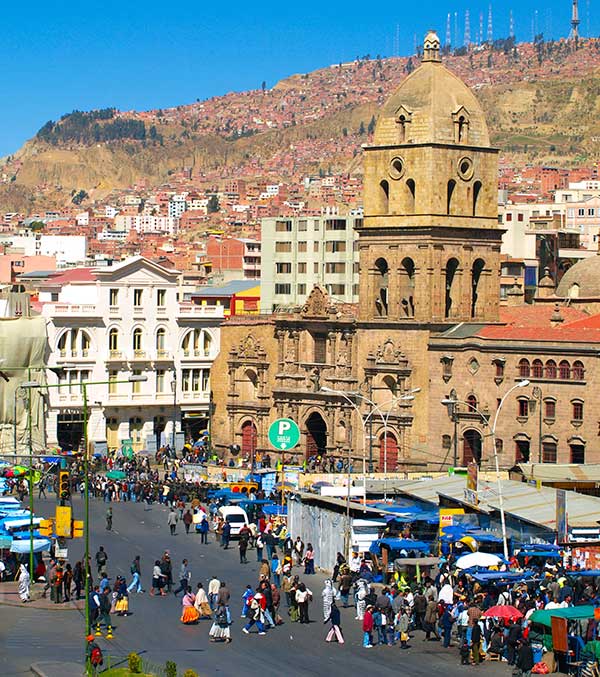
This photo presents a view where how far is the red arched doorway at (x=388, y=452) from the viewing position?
9931 cm

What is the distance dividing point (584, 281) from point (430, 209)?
11.9 meters

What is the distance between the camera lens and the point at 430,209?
329 ft

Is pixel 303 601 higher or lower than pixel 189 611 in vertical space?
higher

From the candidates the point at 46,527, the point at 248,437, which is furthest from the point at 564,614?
the point at 248,437

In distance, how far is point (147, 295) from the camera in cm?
11375

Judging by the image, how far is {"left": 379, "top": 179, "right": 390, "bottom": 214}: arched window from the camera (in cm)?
10275

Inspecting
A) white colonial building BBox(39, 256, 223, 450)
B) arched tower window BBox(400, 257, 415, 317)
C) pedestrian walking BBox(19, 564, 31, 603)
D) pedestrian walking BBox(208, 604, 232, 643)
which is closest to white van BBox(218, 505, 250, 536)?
pedestrian walking BBox(19, 564, 31, 603)

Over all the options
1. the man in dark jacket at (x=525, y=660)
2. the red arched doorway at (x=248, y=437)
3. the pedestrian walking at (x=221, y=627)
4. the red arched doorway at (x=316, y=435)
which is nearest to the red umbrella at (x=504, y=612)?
the man in dark jacket at (x=525, y=660)

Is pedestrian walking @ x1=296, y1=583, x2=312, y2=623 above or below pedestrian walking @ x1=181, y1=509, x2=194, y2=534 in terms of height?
below

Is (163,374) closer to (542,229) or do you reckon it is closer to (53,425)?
(53,425)

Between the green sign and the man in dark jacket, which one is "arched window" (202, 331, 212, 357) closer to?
the green sign

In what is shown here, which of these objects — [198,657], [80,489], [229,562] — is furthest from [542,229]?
[198,657]

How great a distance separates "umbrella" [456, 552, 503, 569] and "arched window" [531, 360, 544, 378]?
33.3 meters

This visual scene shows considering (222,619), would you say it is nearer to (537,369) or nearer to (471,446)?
(537,369)
